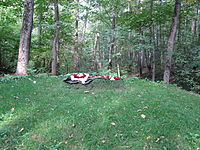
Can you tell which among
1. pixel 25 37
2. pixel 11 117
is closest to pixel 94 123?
pixel 11 117

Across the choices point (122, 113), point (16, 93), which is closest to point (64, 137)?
point (122, 113)

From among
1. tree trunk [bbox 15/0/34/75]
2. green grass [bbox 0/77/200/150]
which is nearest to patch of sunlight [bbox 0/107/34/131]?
green grass [bbox 0/77/200/150]

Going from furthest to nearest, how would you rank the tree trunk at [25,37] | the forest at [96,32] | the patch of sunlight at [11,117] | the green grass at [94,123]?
1. the forest at [96,32]
2. the tree trunk at [25,37]
3. the patch of sunlight at [11,117]
4. the green grass at [94,123]

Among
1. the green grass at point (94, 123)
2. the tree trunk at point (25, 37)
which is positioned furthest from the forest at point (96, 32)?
the green grass at point (94, 123)

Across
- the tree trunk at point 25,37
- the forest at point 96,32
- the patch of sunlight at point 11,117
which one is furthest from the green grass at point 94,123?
the forest at point 96,32

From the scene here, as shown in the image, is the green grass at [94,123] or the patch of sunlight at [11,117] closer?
the green grass at [94,123]

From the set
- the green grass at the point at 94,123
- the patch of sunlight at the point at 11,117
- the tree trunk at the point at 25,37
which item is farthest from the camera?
the tree trunk at the point at 25,37

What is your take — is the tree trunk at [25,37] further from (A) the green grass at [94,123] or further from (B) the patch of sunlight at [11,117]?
(B) the patch of sunlight at [11,117]

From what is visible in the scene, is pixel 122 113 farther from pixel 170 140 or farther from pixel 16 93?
pixel 16 93

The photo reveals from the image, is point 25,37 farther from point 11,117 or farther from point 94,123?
point 94,123

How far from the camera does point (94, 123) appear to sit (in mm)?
2990

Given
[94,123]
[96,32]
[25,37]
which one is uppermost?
[96,32]

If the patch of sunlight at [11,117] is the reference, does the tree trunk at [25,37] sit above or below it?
above

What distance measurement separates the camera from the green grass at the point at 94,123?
2385 millimetres
